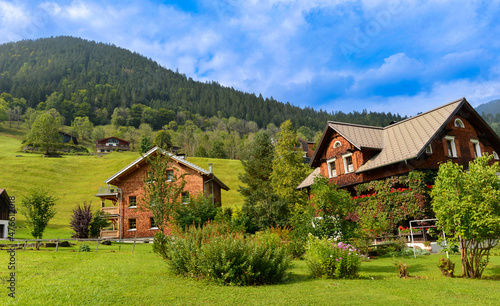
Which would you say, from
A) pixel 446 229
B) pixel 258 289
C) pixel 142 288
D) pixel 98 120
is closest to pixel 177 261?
pixel 142 288

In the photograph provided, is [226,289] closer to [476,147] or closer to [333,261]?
[333,261]

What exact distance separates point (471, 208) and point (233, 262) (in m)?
8.57

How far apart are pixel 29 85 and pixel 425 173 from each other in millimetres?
223976

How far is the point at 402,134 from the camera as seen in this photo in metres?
27.4

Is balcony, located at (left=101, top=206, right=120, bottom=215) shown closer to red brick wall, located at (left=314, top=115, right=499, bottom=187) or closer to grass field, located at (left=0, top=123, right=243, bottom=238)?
grass field, located at (left=0, top=123, right=243, bottom=238)

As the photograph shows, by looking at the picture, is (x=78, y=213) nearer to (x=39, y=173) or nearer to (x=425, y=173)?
(x=425, y=173)

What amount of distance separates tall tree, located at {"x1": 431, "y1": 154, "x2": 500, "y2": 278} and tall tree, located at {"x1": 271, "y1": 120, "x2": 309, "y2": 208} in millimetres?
22972

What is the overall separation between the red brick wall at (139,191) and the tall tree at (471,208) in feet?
87.1

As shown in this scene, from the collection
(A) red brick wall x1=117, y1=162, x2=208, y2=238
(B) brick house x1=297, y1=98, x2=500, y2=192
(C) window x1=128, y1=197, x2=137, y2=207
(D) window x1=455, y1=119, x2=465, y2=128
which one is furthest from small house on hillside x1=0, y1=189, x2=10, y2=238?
(D) window x1=455, y1=119, x2=465, y2=128

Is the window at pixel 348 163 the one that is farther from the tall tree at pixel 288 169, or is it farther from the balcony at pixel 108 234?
the balcony at pixel 108 234

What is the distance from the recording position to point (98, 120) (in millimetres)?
173625

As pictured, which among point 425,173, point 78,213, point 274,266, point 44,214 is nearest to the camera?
point 274,266

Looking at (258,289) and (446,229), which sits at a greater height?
(446,229)

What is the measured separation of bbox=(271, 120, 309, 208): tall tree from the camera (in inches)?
1421
